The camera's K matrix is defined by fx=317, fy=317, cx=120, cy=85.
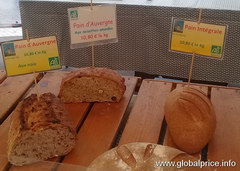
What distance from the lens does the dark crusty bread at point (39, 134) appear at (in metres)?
1.09

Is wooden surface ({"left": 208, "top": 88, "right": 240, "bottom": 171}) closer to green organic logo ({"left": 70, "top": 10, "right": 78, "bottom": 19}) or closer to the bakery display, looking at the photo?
the bakery display

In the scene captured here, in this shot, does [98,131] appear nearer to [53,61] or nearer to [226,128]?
[53,61]

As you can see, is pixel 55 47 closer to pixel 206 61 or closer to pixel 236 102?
pixel 236 102

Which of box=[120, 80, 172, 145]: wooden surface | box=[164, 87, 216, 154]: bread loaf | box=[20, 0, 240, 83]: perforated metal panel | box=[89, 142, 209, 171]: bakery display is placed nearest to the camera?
box=[89, 142, 209, 171]: bakery display

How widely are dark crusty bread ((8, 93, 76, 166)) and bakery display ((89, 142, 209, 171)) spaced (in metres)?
0.18

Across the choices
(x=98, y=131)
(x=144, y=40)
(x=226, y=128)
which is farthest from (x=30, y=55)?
(x=144, y=40)

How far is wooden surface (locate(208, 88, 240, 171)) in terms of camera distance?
119 centimetres

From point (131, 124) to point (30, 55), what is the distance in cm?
51

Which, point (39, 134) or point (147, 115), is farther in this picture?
point (147, 115)

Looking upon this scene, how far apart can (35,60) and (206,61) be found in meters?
1.26

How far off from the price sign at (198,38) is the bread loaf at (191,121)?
0.20m

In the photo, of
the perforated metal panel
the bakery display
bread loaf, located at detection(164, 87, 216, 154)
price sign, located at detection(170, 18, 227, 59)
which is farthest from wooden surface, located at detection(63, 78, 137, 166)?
the perforated metal panel

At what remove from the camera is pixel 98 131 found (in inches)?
51.2

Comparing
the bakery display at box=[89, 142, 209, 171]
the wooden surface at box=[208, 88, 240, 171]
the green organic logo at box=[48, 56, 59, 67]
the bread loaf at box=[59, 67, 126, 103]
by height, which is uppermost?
the green organic logo at box=[48, 56, 59, 67]
